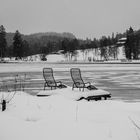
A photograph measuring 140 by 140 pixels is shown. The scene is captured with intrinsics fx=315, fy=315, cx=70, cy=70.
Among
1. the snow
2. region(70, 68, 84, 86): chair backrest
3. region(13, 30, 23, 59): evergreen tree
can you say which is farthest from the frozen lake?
region(13, 30, 23, 59): evergreen tree

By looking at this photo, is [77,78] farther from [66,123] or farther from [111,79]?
[111,79]

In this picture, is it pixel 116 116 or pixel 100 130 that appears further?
pixel 116 116

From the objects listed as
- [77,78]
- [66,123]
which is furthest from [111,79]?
[66,123]

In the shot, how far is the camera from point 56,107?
7336 mm

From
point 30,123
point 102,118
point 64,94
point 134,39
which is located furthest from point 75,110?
point 134,39

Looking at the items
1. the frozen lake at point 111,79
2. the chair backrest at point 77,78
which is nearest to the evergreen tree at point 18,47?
the frozen lake at point 111,79

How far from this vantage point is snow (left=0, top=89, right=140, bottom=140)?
4.87m

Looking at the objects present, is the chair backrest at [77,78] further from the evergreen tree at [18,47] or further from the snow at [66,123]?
the evergreen tree at [18,47]

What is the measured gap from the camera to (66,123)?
5.58 m

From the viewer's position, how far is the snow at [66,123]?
4.87m

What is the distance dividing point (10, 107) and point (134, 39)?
119 meters

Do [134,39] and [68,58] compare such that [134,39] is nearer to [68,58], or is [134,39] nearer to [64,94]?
[68,58]

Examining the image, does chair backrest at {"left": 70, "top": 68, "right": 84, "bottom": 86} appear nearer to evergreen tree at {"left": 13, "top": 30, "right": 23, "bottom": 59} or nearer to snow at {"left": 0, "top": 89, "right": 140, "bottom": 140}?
snow at {"left": 0, "top": 89, "right": 140, "bottom": 140}

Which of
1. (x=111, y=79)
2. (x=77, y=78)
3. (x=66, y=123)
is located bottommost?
(x=111, y=79)
